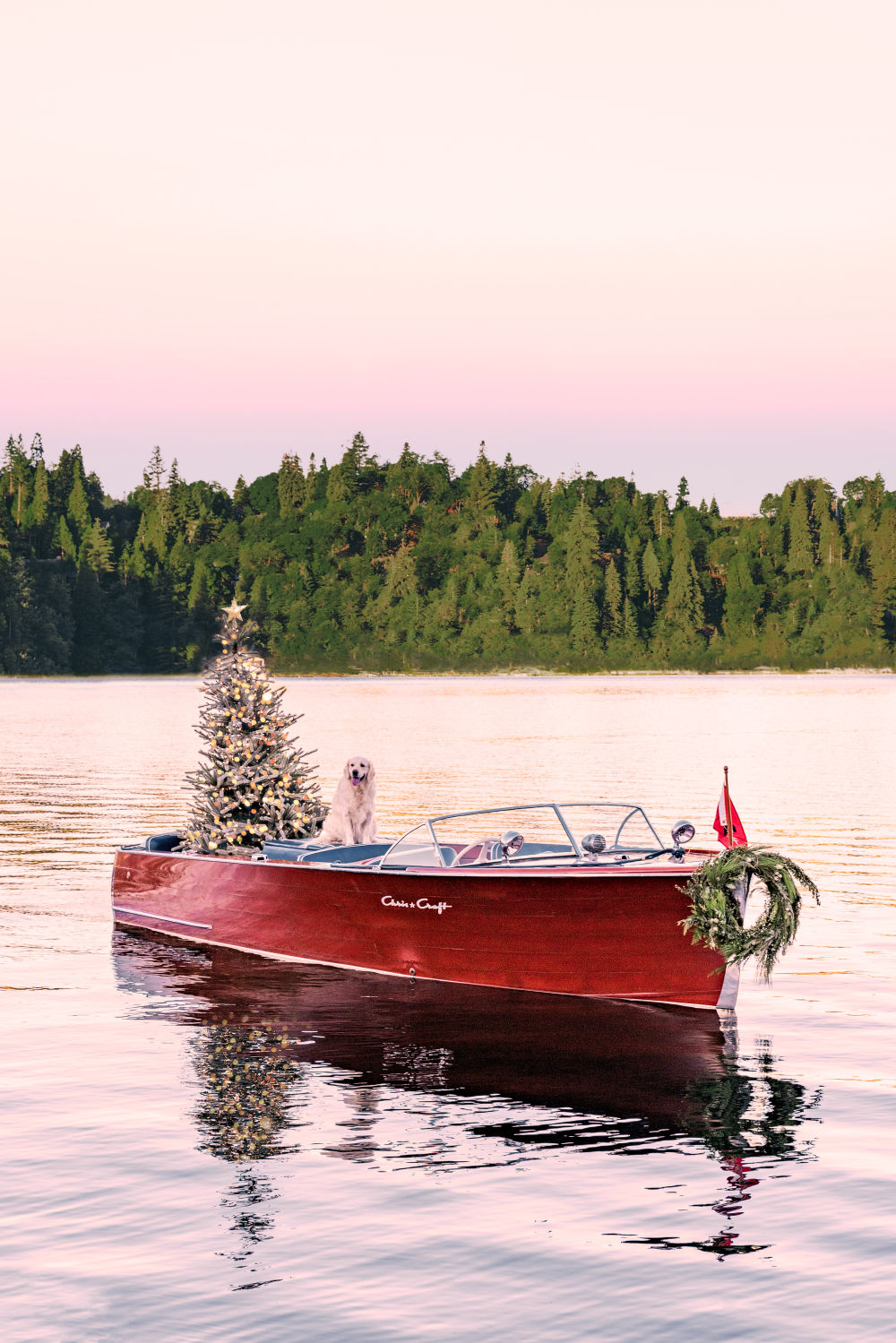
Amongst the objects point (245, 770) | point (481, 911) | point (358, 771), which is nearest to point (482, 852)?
point (481, 911)

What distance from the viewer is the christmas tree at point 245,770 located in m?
19.1

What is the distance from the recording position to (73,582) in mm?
197500

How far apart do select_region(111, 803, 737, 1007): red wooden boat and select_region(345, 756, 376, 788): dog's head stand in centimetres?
68

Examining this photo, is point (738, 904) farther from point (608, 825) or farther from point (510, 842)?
point (608, 825)

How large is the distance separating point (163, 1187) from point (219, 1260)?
4.38ft

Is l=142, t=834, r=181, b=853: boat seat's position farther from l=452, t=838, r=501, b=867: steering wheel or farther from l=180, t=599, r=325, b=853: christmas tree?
l=452, t=838, r=501, b=867: steering wheel

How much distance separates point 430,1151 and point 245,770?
918 centimetres

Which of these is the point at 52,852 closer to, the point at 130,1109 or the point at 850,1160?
the point at 130,1109

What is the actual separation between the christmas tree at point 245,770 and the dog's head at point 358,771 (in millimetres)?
1959

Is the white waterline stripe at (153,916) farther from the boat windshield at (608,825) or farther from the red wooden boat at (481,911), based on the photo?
the boat windshield at (608,825)

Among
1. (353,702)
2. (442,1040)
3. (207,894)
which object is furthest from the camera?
(353,702)

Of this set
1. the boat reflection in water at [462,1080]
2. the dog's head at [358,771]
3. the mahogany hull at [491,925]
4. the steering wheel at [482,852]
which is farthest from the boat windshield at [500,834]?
the boat reflection in water at [462,1080]

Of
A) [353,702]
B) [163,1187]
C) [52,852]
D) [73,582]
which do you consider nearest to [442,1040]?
[163,1187]

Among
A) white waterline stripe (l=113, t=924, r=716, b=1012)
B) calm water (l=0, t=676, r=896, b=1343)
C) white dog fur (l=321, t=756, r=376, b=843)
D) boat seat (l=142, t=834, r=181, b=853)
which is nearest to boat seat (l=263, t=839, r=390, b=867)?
white dog fur (l=321, t=756, r=376, b=843)
